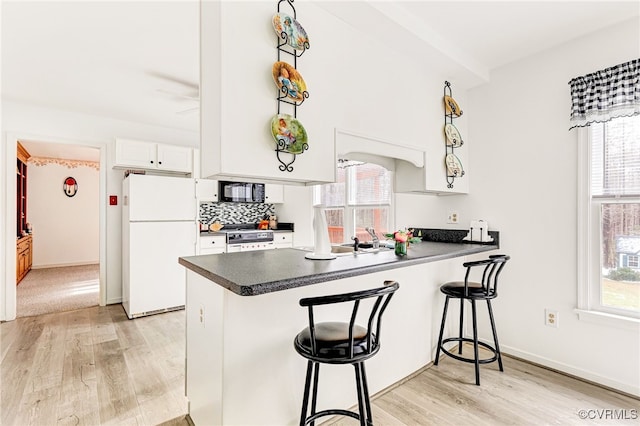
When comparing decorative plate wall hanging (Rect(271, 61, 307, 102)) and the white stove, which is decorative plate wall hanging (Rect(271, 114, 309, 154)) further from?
the white stove

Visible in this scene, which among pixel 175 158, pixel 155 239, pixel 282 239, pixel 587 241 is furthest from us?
pixel 282 239

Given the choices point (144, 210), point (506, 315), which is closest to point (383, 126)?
point (506, 315)

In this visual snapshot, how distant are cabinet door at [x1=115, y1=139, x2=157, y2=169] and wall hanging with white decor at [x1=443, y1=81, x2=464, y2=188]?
11.7 ft

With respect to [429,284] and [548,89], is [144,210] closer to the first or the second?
[429,284]

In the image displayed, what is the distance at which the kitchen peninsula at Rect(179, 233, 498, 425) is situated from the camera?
1.48m

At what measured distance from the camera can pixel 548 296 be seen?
2621 mm

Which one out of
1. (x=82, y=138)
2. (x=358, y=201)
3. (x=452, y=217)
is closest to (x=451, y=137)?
(x=452, y=217)

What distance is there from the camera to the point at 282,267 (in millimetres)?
1728

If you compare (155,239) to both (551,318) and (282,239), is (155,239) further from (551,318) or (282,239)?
(551,318)

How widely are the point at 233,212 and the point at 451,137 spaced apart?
142 inches

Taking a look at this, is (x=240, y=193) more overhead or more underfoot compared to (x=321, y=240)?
more overhead

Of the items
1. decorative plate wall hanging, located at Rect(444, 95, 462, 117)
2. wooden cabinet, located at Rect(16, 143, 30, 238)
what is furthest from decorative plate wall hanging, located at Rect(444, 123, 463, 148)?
wooden cabinet, located at Rect(16, 143, 30, 238)

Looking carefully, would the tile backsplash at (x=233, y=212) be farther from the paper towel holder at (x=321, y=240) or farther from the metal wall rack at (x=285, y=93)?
the metal wall rack at (x=285, y=93)

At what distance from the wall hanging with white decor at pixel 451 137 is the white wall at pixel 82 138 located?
3861 millimetres
